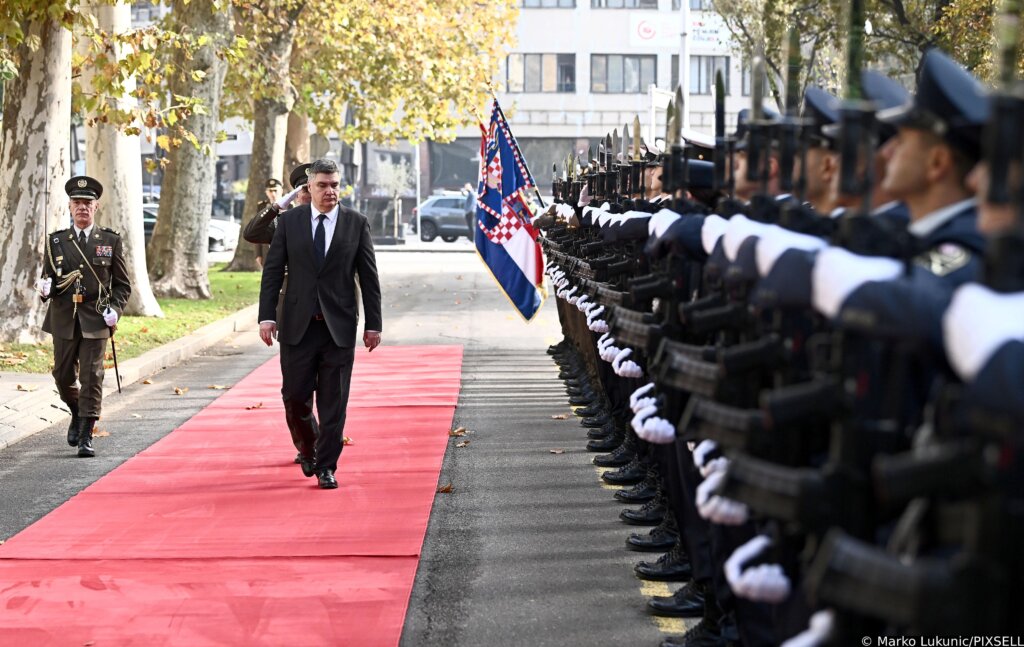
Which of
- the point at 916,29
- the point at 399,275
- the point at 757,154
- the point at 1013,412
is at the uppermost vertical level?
the point at 916,29

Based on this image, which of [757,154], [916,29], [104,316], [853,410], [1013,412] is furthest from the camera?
[916,29]

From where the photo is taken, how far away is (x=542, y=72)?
69188 millimetres

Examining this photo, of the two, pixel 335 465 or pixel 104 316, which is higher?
pixel 104 316

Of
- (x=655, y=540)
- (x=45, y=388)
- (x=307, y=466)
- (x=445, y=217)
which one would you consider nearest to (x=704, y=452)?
(x=655, y=540)

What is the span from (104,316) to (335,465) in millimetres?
2331

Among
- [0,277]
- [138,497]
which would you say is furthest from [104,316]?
[0,277]

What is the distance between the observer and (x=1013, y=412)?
9.29 ft

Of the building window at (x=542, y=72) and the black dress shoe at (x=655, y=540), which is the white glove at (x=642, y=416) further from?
the building window at (x=542, y=72)

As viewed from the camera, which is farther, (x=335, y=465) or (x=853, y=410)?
(x=335, y=465)

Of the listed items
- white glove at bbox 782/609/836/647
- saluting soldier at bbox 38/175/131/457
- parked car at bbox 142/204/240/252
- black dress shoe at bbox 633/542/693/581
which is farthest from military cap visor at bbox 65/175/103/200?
parked car at bbox 142/204/240/252

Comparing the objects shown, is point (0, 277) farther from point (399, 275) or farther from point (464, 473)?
point (399, 275)

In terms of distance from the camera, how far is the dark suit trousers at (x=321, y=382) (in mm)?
9602

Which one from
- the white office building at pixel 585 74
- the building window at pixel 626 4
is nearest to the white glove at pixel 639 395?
the white office building at pixel 585 74

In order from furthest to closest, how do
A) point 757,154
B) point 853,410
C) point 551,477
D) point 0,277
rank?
point 0,277 → point 551,477 → point 757,154 → point 853,410
